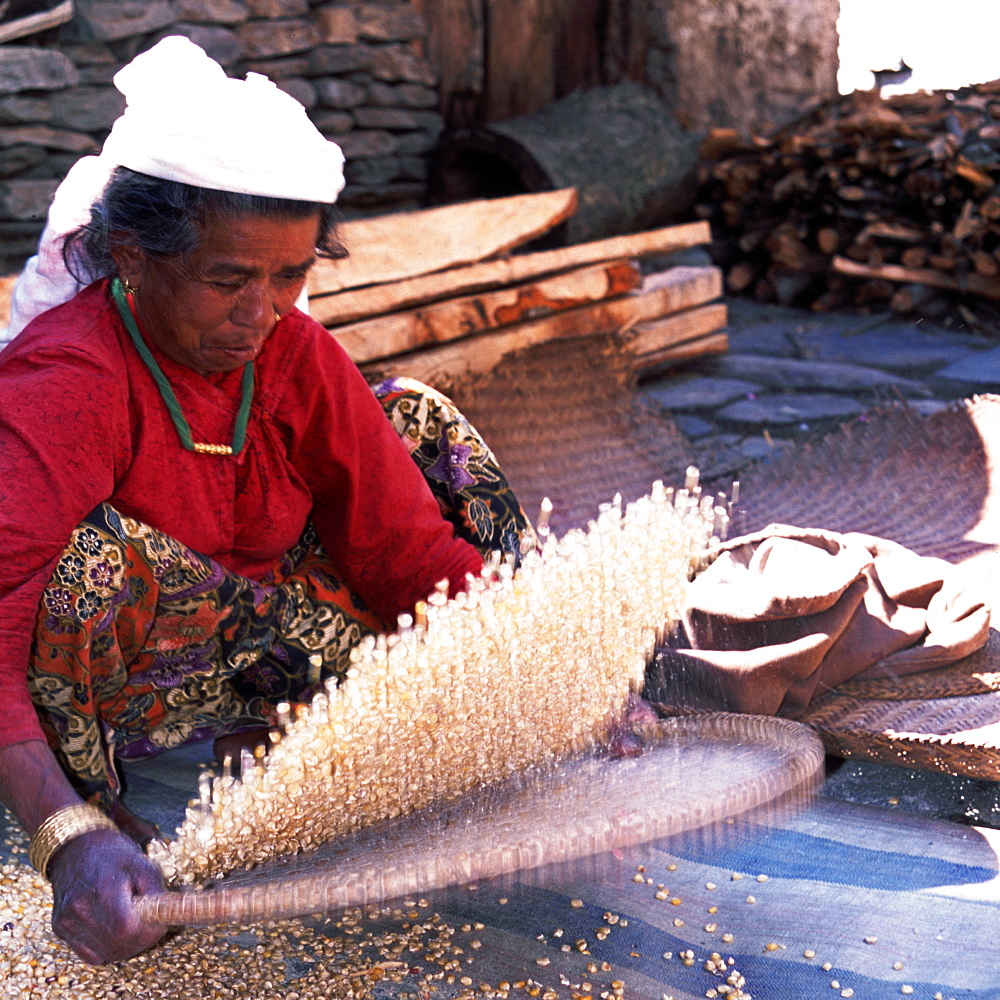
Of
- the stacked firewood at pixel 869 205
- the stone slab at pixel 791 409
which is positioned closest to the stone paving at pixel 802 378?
the stone slab at pixel 791 409

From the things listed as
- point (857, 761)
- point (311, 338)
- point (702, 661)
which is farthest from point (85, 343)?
point (857, 761)

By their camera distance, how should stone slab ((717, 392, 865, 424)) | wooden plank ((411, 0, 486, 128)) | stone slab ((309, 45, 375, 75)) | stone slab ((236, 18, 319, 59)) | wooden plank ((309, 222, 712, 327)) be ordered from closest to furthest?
wooden plank ((309, 222, 712, 327)) < stone slab ((717, 392, 865, 424)) < stone slab ((236, 18, 319, 59)) < stone slab ((309, 45, 375, 75)) < wooden plank ((411, 0, 486, 128))

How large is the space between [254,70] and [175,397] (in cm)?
326

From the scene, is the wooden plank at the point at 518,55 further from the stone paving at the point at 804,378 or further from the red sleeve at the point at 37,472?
the red sleeve at the point at 37,472

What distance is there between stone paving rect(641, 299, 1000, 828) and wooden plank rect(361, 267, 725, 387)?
0.27m

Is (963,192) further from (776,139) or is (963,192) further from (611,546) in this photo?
(611,546)

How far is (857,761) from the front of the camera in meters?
1.94

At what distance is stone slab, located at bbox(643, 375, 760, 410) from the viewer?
3910 millimetres

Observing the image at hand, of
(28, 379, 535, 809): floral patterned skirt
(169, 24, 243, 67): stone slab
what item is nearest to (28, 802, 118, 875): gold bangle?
(28, 379, 535, 809): floral patterned skirt

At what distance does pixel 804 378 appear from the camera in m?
4.19

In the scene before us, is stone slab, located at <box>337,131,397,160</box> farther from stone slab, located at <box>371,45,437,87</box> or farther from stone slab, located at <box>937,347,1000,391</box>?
stone slab, located at <box>937,347,1000,391</box>

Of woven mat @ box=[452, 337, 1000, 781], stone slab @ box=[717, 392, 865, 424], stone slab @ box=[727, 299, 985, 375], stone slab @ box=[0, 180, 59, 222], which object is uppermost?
stone slab @ box=[0, 180, 59, 222]

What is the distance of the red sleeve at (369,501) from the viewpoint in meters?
1.77

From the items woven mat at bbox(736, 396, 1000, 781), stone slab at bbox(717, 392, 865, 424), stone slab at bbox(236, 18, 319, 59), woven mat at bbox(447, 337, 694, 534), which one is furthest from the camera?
stone slab at bbox(236, 18, 319, 59)
